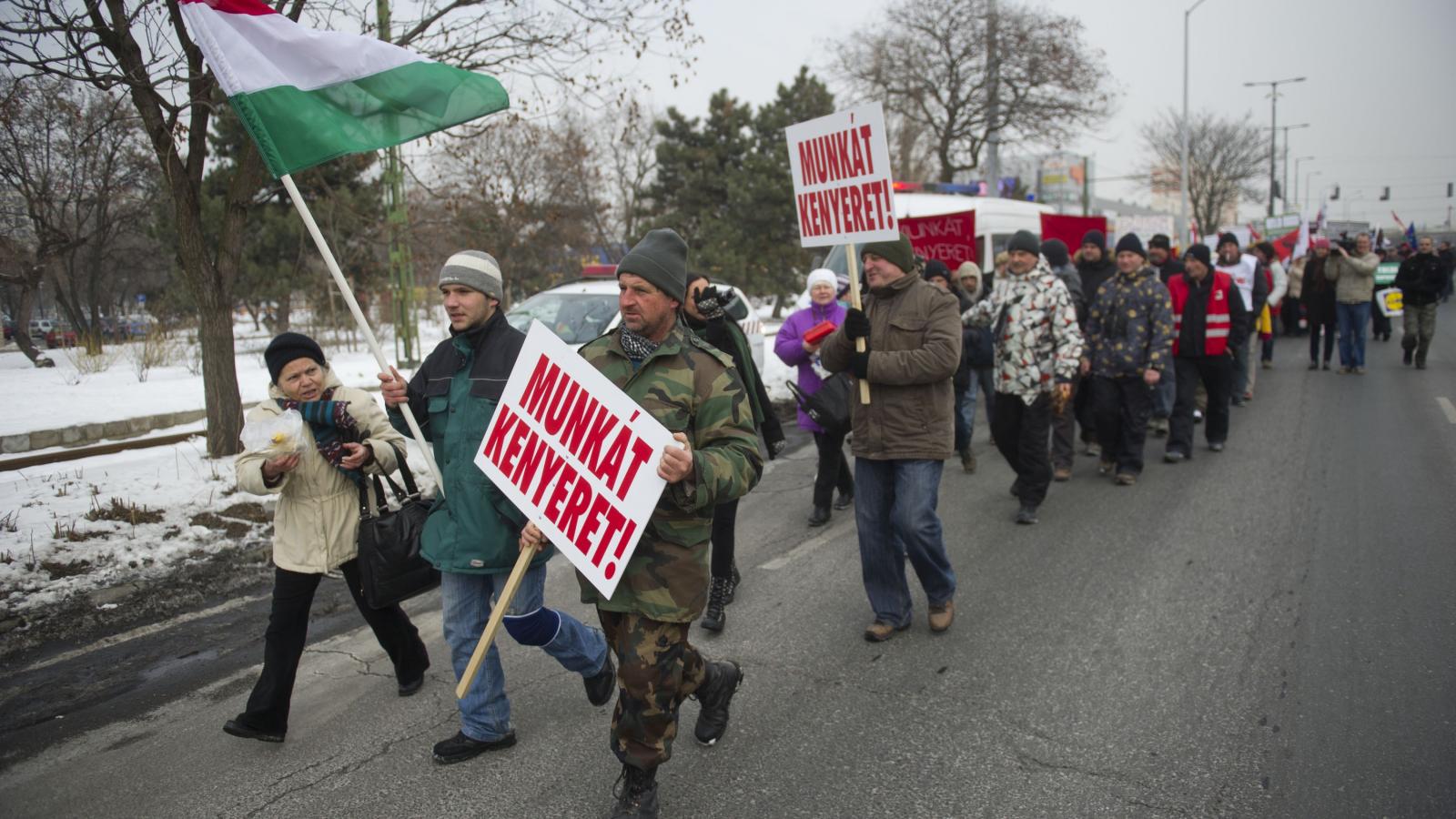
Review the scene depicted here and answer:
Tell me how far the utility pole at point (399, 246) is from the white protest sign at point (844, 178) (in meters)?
7.02

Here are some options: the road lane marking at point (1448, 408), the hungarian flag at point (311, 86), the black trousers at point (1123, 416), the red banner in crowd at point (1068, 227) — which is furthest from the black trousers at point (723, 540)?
the red banner in crowd at point (1068, 227)

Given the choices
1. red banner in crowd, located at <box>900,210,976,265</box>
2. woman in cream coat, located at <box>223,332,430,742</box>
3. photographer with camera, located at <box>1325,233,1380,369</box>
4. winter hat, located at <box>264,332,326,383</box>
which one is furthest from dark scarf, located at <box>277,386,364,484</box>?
photographer with camera, located at <box>1325,233,1380,369</box>

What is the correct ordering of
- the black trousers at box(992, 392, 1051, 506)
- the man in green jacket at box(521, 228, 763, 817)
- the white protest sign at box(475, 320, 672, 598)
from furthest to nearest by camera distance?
the black trousers at box(992, 392, 1051, 506)
the man in green jacket at box(521, 228, 763, 817)
the white protest sign at box(475, 320, 672, 598)

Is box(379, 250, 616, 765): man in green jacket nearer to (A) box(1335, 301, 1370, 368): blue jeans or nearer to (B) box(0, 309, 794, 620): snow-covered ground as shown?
(B) box(0, 309, 794, 620): snow-covered ground

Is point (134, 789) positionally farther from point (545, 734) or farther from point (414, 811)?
point (545, 734)

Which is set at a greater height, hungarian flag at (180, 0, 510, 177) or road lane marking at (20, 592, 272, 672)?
hungarian flag at (180, 0, 510, 177)

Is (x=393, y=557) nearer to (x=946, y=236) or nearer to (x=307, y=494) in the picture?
(x=307, y=494)

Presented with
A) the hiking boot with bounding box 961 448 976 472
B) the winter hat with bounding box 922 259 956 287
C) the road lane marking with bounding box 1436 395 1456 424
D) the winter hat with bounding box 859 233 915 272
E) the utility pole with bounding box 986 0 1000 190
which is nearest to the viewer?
the winter hat with bounding box 859 233 915 272

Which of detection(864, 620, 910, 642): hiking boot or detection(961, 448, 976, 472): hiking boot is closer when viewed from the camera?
detection(864, 620, 910, 642): hiking boot

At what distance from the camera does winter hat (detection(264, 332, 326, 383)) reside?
141 inches

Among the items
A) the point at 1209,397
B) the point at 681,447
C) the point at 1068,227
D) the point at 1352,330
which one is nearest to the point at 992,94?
the point at 1068,227

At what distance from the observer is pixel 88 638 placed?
16.0ft

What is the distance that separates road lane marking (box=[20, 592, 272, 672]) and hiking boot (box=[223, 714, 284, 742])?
1.60m

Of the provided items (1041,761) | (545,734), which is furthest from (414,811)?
(1041,761)
